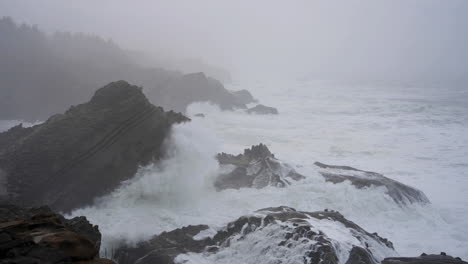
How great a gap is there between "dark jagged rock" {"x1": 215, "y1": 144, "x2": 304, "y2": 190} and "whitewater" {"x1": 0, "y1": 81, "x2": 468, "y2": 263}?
58 centimetres

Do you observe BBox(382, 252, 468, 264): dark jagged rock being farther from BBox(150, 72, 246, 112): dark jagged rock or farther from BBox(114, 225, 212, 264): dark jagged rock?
BBox(150, 72, 246, 112): dark jagged rock

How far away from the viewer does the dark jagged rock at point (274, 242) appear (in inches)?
470

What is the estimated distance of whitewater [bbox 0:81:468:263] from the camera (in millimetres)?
16109

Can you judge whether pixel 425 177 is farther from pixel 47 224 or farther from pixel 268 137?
pixel 47 224

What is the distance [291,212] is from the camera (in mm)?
14656

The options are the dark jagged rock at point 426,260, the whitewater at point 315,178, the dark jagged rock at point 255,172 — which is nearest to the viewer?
the dark jagged rock at point 426,260

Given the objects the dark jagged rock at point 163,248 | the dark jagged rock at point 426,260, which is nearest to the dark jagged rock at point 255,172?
the dark jagged rock at point 163,248

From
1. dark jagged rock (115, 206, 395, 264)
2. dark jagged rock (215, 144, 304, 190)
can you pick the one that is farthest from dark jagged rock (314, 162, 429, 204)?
dark jagged rock (115, 206, 395, 264)

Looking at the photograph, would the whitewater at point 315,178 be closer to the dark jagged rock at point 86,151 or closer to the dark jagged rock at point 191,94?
the dark jagged rock at point 86,151

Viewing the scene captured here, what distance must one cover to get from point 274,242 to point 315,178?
27.4 ft

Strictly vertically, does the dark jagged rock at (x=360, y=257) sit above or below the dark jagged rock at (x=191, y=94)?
below

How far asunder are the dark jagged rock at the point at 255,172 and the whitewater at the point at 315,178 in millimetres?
580

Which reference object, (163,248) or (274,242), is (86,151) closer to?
(163,248)

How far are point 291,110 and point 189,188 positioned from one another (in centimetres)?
3759
